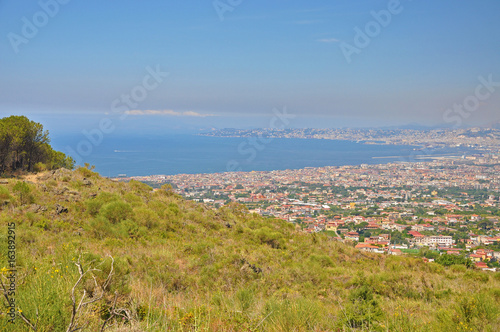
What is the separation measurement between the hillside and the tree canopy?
2449 mm

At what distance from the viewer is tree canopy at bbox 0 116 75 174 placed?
14124 millimetres

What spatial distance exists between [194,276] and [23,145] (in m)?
13.7

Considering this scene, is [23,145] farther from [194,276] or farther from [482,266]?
[482,266]

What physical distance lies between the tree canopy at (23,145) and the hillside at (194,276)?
2.45 m

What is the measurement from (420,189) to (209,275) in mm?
43556

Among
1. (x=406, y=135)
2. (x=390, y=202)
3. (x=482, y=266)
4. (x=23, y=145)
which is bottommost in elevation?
(x=390, y=202)

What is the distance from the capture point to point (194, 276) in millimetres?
6691

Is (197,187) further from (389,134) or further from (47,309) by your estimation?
(389,134)

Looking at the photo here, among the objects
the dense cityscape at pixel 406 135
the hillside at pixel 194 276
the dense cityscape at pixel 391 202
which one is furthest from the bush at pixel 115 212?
the dense cityscape at pixel 406 135

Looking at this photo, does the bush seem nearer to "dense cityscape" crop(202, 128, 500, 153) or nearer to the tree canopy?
the tree canopy

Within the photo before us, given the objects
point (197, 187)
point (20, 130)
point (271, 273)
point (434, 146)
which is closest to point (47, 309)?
point (271, 273)

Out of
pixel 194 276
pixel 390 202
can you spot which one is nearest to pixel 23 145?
pixel 194 276

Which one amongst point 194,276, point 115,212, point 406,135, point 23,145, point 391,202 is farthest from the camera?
point 406,135

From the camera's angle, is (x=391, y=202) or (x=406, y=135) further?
(x=406, y=135)
